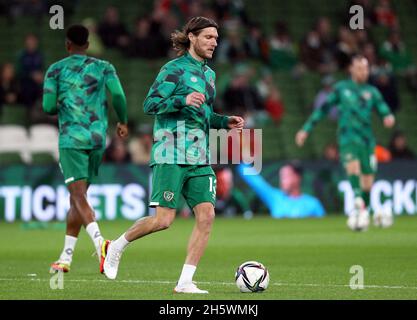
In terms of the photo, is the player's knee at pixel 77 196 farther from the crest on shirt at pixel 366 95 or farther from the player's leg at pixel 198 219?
the crest on shirt at pixel 366 95

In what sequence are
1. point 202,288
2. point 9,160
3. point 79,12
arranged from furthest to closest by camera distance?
point 79,12
point 9,160
point 202,288

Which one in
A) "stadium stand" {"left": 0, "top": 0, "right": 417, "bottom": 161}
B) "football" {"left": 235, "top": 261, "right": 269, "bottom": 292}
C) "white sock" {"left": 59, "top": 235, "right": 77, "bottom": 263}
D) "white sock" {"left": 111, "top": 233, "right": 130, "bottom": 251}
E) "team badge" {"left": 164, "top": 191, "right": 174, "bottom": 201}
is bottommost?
"football" {"left": 235, "top": 261, "right": 269, "bottom": 292}

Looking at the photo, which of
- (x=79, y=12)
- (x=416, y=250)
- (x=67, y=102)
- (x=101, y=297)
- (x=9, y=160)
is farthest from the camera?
(x=79, y=12)

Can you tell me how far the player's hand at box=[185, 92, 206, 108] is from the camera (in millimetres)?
9734

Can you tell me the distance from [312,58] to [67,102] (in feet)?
55.5

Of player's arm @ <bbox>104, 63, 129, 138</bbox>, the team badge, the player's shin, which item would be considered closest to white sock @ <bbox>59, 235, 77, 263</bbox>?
the player's shin

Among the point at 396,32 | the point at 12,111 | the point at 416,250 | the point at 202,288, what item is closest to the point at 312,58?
the point at 396,32

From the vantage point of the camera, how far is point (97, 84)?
40.7 feet

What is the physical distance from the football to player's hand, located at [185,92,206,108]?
59.1 inches

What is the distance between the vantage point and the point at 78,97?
1230cm

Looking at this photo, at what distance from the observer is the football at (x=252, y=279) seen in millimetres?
10086

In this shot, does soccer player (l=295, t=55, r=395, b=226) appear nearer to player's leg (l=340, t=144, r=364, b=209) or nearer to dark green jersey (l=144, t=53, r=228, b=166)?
player's leg (l=340, t=144, r=364, b=209)

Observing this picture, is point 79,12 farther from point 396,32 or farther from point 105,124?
point 105,124

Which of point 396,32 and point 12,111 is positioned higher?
point 396,32
